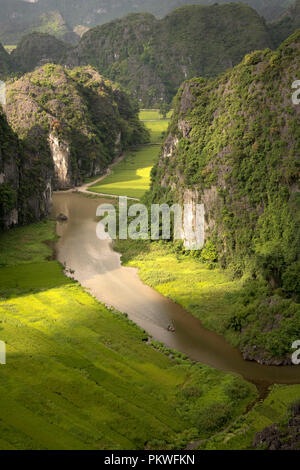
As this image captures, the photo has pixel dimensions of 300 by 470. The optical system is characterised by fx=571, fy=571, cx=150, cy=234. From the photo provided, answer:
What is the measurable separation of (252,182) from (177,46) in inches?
5293

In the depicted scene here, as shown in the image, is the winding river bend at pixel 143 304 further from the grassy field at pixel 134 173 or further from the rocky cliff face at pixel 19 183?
the grassy field at pixel 134 173

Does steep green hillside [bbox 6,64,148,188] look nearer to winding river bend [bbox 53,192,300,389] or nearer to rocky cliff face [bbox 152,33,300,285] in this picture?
winding river bend [bbox 53,192,300,389]

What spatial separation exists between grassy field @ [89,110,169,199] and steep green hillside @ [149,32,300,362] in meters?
22.0

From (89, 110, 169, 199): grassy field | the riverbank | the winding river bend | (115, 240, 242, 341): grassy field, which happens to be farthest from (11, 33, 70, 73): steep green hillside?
the riverbank

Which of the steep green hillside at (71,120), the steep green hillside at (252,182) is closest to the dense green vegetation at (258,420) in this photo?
the steep green hillside at (252,182)

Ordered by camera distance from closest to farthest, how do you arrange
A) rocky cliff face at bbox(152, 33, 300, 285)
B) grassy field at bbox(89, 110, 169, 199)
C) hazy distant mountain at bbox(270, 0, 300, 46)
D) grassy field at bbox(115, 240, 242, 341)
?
grassy field at bbox(115, 240, 242, 341) → rocky cliff face at bbox(152, 33, 300, 285) → grassy field at bbox(89, 110, 169, 199) → hazy distant mountain at bbox(270, 0, 300, 46)

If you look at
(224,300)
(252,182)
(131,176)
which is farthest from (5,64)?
(224,300)

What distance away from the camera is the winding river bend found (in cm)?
3657

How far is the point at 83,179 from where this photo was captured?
315ft

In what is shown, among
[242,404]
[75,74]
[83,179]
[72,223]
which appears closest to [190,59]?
[75,74]

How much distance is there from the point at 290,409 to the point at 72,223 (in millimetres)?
46412

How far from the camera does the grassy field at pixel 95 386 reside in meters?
27.9

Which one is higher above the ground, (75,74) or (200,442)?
(75,74)

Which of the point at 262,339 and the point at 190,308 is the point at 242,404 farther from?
the point at 190,308
